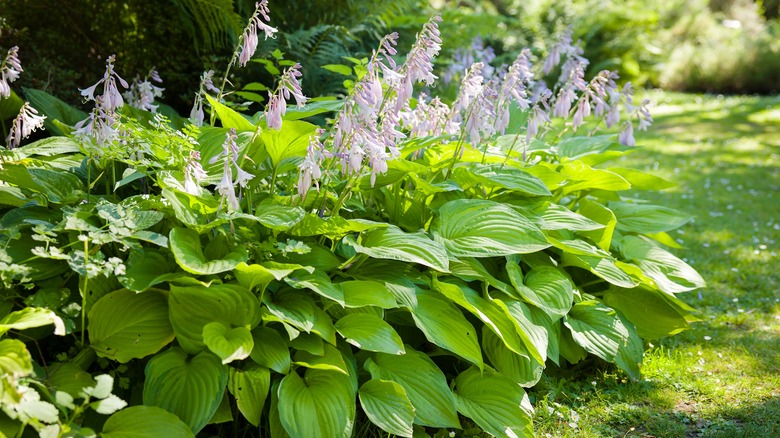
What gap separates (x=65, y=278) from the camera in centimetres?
265

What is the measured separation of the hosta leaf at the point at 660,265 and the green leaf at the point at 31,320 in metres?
2.90

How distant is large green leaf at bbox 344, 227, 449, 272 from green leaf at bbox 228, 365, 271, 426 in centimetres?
60

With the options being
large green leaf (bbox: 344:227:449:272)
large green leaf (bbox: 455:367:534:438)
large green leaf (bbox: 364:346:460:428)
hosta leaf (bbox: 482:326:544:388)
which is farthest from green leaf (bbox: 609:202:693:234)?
large green leaf (bbox: 364:346:460:428)

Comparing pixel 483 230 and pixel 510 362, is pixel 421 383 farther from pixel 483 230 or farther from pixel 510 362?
pixel 483 230

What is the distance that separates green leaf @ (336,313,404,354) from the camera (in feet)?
8.65

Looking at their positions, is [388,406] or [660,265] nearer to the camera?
[388,406]

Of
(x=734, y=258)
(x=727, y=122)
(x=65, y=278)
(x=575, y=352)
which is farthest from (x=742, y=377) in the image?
(x=727, y=122)

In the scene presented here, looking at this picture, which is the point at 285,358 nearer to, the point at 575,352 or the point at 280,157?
the point at 280,157

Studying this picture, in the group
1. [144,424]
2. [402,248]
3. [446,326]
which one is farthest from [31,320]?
[446,326]

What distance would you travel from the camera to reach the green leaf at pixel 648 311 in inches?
144

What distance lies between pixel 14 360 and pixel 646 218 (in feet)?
11.3

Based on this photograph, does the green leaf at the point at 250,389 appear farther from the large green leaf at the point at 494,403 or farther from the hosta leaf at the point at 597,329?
the hosta leaf at the point at 597,329

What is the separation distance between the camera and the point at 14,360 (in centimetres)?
211

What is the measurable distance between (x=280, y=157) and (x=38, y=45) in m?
2.34
